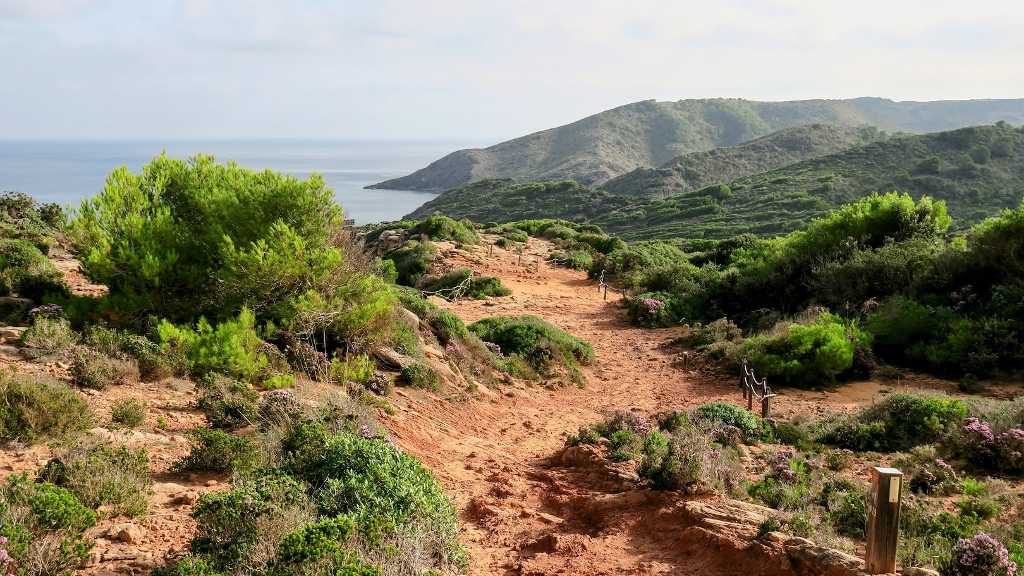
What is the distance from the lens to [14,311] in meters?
8.96

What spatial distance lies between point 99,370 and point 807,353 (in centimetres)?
1217

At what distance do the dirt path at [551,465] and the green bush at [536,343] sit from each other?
21.3 inches

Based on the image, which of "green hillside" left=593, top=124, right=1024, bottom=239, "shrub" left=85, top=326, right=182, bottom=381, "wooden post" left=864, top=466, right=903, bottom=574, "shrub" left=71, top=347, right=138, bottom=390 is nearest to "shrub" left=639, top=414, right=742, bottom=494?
"wooden post" left=864, top=466, right=903, bottom=574

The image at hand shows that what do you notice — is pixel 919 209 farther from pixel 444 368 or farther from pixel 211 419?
pixel 211 419

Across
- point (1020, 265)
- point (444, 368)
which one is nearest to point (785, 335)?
point (1020, 265)

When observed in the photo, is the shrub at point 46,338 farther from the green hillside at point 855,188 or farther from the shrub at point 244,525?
the green hillside at point 855,188

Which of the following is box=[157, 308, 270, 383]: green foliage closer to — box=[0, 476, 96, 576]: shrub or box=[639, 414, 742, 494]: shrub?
box=[0, 476, 96, 576]: shrub

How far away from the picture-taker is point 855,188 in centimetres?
6544

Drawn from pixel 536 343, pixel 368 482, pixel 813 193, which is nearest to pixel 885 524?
pixel 368 482

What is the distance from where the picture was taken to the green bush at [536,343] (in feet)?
46.4

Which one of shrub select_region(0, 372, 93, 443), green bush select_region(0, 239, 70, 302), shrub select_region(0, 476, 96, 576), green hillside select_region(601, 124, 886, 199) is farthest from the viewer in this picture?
green hillside select_region(601, 124, 886, 199)

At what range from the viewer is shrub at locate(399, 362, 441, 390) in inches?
389

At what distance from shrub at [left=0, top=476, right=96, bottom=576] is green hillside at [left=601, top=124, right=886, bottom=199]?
89496 mm

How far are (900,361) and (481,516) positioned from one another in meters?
11.4
